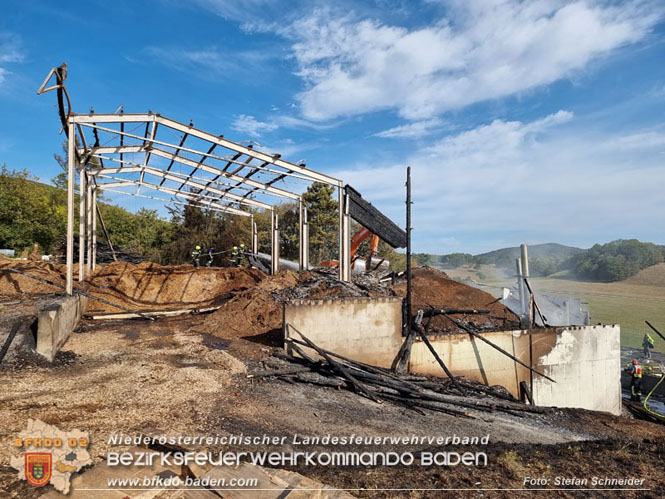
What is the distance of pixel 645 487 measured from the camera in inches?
166

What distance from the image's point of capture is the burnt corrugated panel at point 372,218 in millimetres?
12594

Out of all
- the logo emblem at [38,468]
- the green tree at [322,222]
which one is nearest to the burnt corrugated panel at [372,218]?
the logo emblem at [38,468]

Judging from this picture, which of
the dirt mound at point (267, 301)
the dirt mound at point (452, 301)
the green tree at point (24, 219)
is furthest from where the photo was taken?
the green tree at point (24, 219)

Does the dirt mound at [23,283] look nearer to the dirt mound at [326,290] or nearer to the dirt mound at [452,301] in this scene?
the dirt mound at [326,290]

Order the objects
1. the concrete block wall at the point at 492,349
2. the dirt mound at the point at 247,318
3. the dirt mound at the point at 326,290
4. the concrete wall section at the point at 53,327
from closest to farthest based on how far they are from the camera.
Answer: the concrete wall section at the point at 53,327, the concrete block wall at the point at 492,349, the dirt mound at the point at 247,318, the dirt mound at the point at 326,290

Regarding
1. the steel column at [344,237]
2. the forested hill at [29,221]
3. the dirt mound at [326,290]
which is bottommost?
the dirt mound at [326,290]

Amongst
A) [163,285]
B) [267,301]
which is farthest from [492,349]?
[163,285]

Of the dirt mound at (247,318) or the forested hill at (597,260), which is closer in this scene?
the dirt mound at (247,318)

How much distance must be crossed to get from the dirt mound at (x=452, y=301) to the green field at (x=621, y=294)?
60.5ft

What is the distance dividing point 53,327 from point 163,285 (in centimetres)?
792

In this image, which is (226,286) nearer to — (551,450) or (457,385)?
(457,385)

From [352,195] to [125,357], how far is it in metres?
8.18

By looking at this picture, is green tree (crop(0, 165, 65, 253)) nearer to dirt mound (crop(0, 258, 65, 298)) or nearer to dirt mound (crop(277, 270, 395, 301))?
dirt mound (crop(0, 258, 65, 298))

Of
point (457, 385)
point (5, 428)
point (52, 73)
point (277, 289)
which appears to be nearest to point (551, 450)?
point (457, 385)
